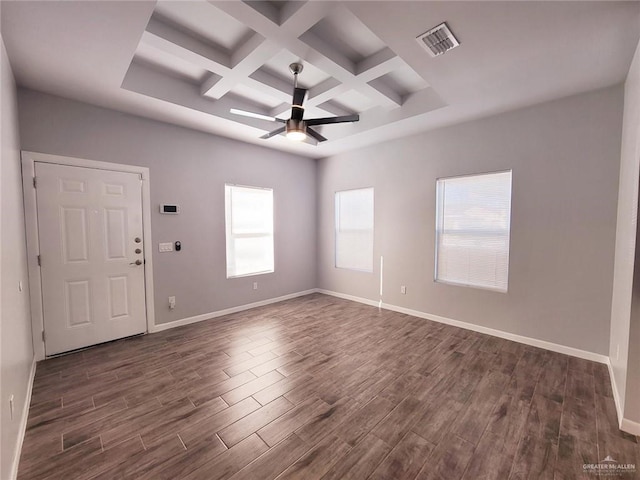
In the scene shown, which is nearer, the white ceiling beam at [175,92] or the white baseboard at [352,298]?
the white ceiling beam at [175,92]

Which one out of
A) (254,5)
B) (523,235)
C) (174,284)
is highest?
(254,5)

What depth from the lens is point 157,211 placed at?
3643 millimetres

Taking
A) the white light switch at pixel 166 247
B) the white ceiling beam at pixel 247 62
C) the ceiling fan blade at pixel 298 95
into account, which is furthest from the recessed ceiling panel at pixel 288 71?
the white light switch at pixel 166 247

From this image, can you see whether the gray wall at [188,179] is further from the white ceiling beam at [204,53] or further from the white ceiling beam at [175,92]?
the white ceiling beam at [204,53]

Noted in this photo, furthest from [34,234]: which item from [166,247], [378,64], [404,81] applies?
[404,81]

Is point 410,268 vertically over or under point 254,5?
under

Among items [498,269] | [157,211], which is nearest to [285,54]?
[157,211]

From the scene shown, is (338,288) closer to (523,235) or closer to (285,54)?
(523,235)

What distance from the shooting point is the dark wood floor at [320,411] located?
64.6 inches

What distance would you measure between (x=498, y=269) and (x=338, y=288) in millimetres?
2796

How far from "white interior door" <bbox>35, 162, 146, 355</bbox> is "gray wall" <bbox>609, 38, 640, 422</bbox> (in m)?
4.76

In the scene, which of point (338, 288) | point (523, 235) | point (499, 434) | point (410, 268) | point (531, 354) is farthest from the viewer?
point (338, 288)

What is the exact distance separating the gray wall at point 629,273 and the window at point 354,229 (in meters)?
3.01

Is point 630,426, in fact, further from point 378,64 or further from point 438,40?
point 378,64
